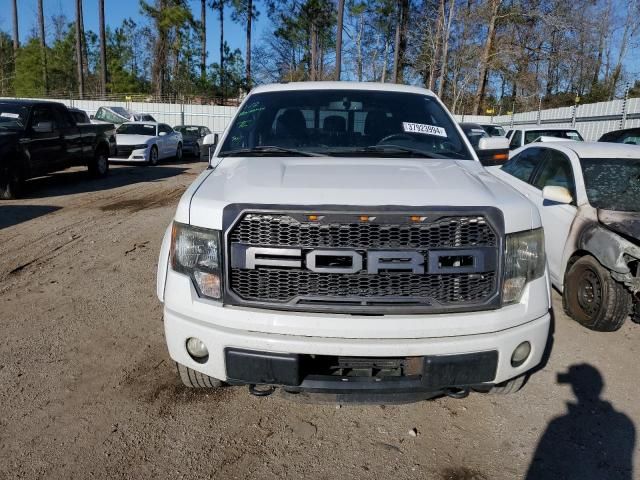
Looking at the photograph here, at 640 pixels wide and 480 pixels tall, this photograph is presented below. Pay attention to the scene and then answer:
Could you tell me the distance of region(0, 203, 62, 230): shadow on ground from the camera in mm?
7551

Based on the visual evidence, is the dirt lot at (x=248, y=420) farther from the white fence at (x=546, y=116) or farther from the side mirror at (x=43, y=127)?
the white fence at (x=546, y=116)

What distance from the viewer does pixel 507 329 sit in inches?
91.5

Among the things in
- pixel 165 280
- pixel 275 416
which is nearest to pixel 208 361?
pixel 165 280

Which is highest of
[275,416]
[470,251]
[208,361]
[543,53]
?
[543,53]

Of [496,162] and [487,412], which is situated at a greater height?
[496,162]

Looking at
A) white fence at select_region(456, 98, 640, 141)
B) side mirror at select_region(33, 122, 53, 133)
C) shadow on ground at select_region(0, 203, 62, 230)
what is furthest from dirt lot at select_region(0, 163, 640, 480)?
white fence at select_region(456, 98, 640, 141)

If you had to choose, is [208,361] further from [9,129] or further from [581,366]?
[9,129]

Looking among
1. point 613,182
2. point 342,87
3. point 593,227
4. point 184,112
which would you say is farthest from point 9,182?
point 184,112

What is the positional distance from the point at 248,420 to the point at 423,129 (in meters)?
2.34

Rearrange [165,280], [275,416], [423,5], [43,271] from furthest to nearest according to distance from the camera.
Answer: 1. [423,5]
2. [43,271]
3. [275,416]
4. [165,280]

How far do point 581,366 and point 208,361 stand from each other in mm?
2809

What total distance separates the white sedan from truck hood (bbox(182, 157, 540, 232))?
46.9 feet

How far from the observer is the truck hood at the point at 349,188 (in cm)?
231

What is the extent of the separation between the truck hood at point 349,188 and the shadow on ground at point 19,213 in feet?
20.1
